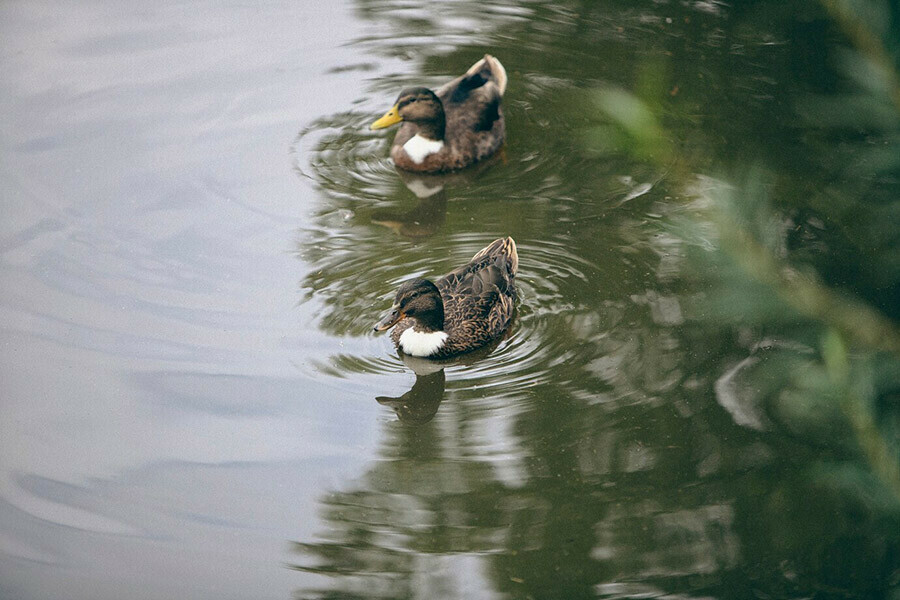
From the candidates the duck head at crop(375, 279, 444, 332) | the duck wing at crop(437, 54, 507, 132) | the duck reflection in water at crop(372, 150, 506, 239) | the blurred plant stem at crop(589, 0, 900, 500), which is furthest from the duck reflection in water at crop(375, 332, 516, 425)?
the blurred plant stem at crop(589, 0, 900, 500)

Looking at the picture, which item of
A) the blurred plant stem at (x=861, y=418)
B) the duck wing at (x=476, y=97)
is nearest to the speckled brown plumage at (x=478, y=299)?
the duck wing at (x=476, y=97)

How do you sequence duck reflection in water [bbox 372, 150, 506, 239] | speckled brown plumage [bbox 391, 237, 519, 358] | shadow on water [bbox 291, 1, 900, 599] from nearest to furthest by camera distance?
shadow on water [bbox 291, 1, 900, 599] → speckled brown plumage [bbox 391, 237, 519, 358] → duck reflection in water [bbox 372, 150, 506, 239]

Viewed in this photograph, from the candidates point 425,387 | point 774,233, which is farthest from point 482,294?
point 774,233

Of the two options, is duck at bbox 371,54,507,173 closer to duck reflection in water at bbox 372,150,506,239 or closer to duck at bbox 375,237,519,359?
duck reflection in water at bbox 372,150,506,239

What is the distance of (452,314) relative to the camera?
6070 millimetres

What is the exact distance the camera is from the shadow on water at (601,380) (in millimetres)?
4535

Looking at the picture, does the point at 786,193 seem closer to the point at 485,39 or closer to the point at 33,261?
the point at 485,39

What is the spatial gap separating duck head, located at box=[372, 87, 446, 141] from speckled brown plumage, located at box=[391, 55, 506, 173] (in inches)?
2.6

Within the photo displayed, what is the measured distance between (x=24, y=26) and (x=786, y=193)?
7.36 metres

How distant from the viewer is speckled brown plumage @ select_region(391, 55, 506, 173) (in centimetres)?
803

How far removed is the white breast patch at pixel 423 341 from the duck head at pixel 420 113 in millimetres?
2519

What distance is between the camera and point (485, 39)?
984 centimetres

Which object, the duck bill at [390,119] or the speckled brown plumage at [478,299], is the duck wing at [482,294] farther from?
the duck bill at [390,119]

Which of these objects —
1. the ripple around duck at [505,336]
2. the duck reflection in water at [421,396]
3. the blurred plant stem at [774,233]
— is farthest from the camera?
the ripple around duck at [505,336]
